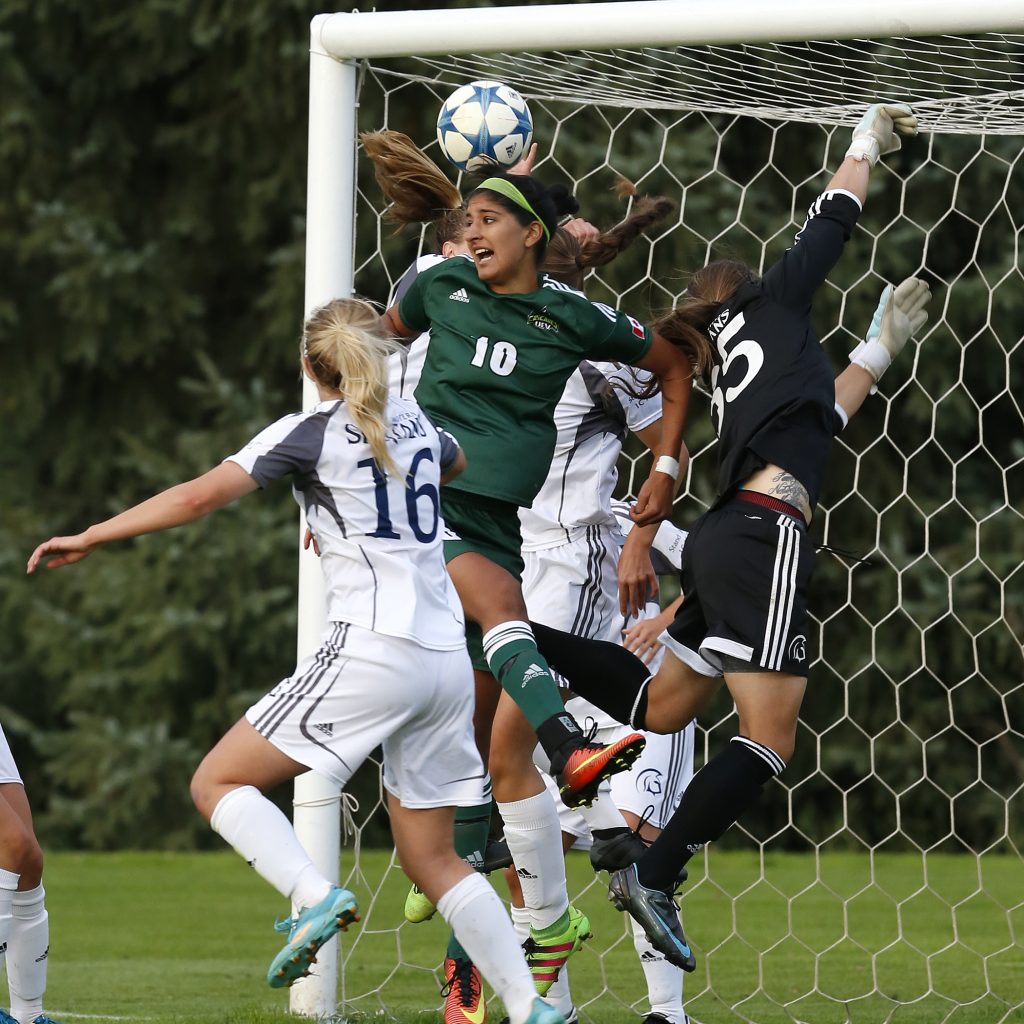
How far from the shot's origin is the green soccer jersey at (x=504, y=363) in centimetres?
432

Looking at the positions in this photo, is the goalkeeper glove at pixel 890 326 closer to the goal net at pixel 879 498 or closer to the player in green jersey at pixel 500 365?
the player in green jersey at pixel 500 365

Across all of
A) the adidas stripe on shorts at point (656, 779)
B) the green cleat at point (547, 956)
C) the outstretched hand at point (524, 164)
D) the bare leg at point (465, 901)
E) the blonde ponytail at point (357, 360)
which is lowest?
the green cleat at point (547, 956)

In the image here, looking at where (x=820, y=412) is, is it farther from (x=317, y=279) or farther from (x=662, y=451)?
(x=317, y=279)

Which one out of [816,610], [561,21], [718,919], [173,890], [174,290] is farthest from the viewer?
[174,290]

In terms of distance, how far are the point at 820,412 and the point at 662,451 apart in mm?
572

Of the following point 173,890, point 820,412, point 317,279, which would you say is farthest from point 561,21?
point 173,890

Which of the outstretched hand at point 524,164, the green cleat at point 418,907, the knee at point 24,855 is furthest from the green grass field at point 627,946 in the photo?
the outstretched hand at point 524,164

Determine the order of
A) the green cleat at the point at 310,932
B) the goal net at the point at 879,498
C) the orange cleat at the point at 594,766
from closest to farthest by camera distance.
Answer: the green cleat at the point at 310,932
the orange cleat at the point at 594,766
the goal net at the point at 879,498

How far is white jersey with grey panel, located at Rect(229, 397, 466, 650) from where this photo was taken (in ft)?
12.0

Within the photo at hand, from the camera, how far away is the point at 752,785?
412 cm

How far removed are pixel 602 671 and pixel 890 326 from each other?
1.28m

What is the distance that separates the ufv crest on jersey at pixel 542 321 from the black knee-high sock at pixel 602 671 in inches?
31.5

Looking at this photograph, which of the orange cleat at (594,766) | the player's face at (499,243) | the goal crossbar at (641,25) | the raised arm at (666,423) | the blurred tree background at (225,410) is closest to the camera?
the orange cleat at (594,766)

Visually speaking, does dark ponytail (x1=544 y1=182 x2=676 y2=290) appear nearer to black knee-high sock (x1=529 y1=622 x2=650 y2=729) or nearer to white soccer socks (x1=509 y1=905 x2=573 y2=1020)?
black knee-high sock (x1=529 y1=622 x2=650 y2=729)
